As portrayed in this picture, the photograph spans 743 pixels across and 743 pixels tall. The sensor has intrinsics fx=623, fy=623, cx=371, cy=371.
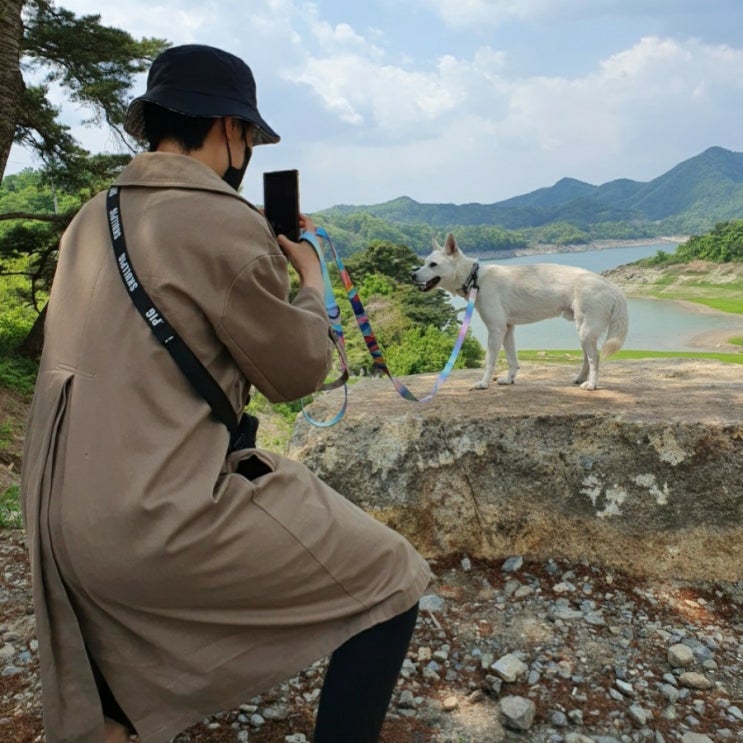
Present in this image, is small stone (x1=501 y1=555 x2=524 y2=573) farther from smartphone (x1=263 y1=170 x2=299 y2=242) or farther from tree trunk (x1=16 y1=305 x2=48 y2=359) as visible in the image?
tree trunk (x1=16 y1=305 x2=48 y2=359)

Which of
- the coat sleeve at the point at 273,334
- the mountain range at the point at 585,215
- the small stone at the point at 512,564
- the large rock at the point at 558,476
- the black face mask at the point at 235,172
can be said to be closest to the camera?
the coat sleeve at the point at 273,334

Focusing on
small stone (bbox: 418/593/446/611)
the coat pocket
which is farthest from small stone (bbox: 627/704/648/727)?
the coat pocket

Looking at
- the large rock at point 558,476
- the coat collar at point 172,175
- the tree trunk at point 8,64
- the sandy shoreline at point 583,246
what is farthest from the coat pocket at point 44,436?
the sandy shoreline at point 583,246

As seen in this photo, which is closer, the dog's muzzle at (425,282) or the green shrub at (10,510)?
the green shrub at (10,510)

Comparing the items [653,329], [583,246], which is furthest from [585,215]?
[653,329]

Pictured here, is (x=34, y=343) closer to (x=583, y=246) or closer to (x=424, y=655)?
(x=424, y=655)

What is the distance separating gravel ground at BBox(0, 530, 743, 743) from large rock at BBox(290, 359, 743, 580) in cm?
20

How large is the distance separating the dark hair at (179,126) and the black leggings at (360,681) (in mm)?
1496

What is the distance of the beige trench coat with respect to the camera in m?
1.46

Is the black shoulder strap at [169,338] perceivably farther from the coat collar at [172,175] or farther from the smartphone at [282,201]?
the smartphone at [282,201]

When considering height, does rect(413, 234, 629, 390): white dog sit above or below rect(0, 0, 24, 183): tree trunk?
below

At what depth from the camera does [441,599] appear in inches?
157

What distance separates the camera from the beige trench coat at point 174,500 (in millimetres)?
1463

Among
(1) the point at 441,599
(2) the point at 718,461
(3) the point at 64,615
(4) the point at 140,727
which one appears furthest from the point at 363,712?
(2) the point at 718,461
